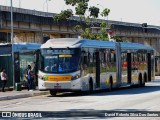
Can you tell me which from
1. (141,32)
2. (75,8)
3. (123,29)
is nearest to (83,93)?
(75,8)

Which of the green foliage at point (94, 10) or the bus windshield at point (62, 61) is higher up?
the green foliage at point (94, 10)

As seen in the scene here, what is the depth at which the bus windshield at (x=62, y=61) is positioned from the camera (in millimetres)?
29438

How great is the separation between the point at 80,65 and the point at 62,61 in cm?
100

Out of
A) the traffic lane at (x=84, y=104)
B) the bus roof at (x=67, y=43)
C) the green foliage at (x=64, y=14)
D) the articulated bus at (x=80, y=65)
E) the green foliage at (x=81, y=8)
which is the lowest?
the traffic lane at (x=84, y=104)

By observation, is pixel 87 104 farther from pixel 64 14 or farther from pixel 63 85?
pixel 64 14

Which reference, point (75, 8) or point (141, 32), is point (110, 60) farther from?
point (141, 32)

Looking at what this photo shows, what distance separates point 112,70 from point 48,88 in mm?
6853

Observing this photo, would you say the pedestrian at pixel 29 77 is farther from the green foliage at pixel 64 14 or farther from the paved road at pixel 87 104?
the green foliage at pixel 64 14

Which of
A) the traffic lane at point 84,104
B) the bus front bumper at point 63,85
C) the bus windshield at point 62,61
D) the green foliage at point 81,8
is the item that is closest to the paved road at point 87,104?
the traffic lane at point 84,104

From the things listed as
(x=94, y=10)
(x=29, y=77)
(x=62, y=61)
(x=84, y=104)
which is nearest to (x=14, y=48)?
(x=29, y=77)

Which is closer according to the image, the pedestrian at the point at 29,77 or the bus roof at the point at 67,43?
the bus roof at the point at 67,43

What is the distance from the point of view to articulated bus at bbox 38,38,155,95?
2941 cm

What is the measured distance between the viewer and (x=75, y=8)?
58500 millimetres

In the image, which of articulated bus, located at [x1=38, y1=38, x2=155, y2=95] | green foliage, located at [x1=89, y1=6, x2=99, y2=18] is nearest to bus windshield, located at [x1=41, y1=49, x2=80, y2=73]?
articulated bus, located at [x1=38, y1=38, x2=155, y2=95]
